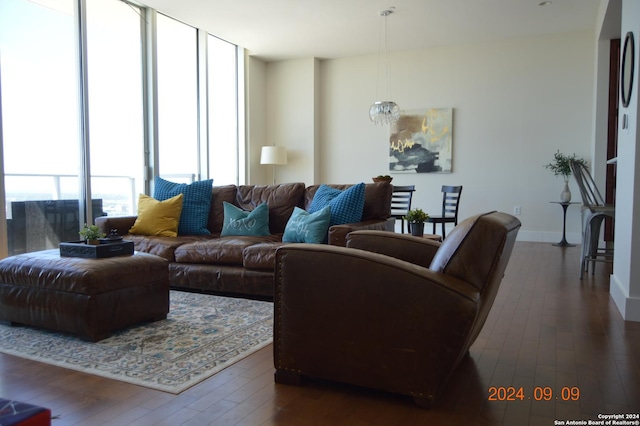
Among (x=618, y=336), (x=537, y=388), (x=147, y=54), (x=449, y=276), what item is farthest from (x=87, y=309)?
(x=147, y=54)

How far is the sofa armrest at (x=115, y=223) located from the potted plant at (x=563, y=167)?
17.4 ft

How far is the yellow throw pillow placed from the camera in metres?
A: 4.06

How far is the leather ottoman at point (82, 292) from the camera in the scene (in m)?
2.45

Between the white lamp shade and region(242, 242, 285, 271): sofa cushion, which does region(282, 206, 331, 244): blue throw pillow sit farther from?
the white lamp shade

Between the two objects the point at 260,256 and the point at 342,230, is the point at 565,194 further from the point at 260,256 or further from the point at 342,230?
the point at 260,256

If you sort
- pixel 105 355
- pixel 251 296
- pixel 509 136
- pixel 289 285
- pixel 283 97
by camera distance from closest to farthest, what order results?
pixel 289 285
pixel 105 355
pixel 251 296
pixel 509 136
pixel 283 97

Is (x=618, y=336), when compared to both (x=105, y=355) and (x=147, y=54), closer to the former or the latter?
(x=105, y=355)

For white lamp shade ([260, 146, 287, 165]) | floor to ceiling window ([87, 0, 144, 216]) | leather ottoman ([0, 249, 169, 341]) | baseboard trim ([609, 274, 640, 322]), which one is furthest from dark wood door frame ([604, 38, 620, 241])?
floor to ceiling window ([87, 0, 144, 216])

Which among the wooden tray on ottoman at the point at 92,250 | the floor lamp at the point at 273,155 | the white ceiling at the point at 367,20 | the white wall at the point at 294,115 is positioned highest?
the white ceiling at the point at 367,20

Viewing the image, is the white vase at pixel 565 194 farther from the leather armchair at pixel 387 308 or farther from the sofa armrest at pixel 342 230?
the leather armchair at pixel 387 308

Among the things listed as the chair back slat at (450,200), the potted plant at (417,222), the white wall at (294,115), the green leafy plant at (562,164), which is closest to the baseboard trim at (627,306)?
the potted plant at (417,222)

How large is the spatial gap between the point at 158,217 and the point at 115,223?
35 cm

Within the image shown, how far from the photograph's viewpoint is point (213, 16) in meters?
5.85

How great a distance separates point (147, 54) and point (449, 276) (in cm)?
512
